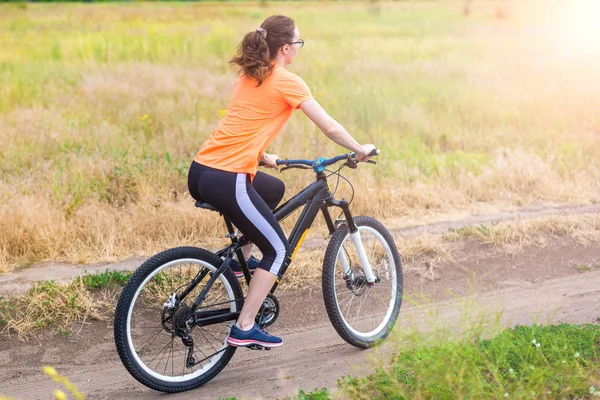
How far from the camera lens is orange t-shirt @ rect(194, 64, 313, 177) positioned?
13.0ft

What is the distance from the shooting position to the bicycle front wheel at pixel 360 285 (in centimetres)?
454

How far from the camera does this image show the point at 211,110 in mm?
10352

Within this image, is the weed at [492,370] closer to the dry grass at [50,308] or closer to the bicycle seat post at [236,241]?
the bicycle seat post at [236,241]

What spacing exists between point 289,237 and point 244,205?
516mm

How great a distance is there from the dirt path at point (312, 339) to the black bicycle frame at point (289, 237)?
0.45 m

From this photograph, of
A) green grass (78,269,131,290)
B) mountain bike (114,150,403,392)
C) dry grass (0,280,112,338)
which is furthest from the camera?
green grass (78,269,131,290)

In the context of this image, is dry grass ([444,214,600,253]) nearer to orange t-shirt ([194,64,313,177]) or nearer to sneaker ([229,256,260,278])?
sneaker ([229,256,260,278])

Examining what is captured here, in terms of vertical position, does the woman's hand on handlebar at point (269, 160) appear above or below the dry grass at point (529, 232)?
above

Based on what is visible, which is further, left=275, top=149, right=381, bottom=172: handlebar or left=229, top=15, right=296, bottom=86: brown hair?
left=275, top=149, right=381, bottom=172: handlebar

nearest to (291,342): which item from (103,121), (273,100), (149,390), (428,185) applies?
(149,390)

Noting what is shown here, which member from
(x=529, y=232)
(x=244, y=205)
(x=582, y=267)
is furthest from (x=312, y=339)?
(x=529, y=232)

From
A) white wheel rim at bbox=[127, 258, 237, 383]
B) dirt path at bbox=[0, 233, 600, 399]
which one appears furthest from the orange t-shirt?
dirt path at bbox=[0, 233, 600, 399]

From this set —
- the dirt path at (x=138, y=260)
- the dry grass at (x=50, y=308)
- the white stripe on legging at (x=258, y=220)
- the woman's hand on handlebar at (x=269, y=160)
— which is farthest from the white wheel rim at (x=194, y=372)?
the dirt path at (x=138, y=260)

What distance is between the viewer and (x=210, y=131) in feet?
30.4
